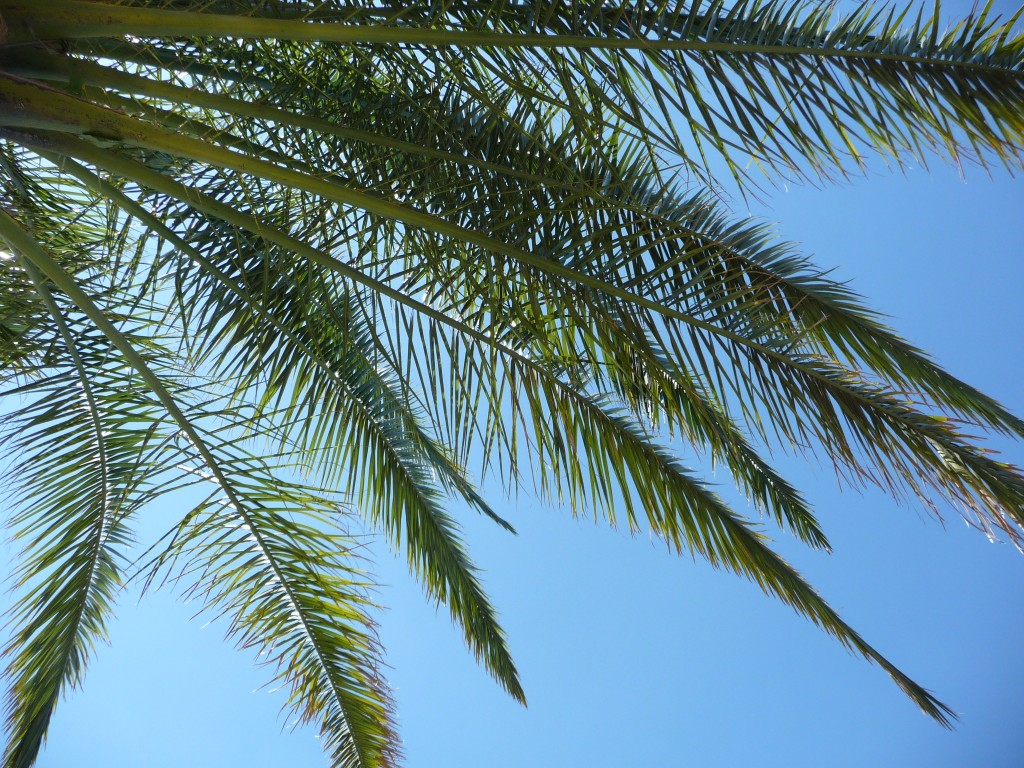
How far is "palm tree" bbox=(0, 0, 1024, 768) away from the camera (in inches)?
97.3

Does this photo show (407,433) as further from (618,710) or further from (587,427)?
(618,710)

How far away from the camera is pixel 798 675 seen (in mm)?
15438

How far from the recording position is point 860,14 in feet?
7.99

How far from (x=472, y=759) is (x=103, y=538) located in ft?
39.7

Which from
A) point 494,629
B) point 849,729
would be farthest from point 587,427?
point 849,729

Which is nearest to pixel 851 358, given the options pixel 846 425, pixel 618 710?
pixel 846 425

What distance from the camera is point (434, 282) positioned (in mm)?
3127

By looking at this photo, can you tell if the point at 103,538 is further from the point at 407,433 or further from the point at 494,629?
the point at 494,629

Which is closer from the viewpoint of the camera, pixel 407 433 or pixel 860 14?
pixel 860 14

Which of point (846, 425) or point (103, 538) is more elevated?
point (103, 538)

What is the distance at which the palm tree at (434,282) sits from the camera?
2.47m

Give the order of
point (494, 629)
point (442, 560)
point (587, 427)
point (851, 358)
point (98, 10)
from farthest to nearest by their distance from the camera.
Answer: point (494, 629), point (442, 560), point (587, 427), point (851, 358), point (98, 10)

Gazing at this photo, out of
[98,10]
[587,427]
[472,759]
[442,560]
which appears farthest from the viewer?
[472,759]

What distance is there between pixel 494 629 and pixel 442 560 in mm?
681
